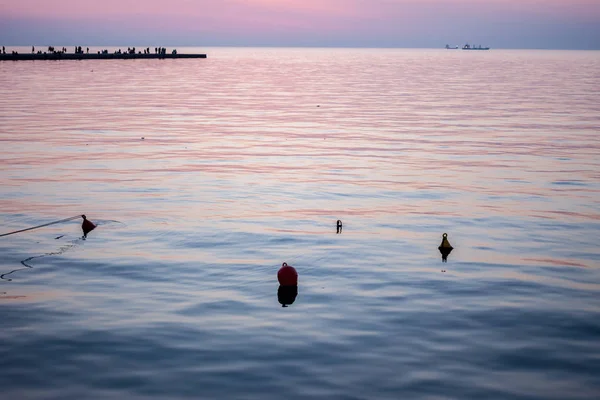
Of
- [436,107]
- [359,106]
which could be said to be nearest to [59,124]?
[359,106]

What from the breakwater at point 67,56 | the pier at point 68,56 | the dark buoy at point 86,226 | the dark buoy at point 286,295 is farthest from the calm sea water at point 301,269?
the pier at point 68,56

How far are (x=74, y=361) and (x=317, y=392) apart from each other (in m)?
3.60

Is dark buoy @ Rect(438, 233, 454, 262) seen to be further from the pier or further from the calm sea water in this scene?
the pier

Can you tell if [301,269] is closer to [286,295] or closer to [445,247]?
[286,295]

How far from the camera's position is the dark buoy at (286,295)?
12.8 metres

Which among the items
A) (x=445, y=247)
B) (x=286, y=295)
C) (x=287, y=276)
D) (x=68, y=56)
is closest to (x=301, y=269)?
(x=287, y=276)

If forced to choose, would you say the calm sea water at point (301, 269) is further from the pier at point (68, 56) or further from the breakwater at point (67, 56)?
the pier at point (68, 56)

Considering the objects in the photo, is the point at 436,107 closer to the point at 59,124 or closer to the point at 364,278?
the point at 59,124

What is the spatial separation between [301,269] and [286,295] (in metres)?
1.84

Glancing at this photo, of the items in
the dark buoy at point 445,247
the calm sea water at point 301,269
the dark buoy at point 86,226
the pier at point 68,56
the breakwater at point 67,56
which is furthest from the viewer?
the pier at point 68,56

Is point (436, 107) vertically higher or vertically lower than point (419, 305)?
higher

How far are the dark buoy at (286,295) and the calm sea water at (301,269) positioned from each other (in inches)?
4.6

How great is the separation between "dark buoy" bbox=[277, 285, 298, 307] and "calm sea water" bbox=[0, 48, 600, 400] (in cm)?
12

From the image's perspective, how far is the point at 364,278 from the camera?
14.2 metres
